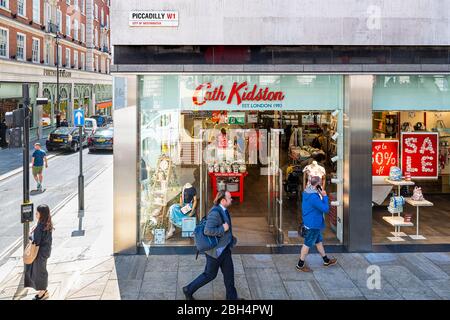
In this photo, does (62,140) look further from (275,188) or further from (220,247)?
(220,247)

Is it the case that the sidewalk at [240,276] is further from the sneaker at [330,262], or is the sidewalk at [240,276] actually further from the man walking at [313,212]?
the man walking at [313,212]

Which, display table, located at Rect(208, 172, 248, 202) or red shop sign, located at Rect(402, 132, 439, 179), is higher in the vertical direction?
red shop sign, located at Rect(402, 132, 439, 179)

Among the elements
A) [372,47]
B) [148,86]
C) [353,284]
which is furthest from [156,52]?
[353,284]

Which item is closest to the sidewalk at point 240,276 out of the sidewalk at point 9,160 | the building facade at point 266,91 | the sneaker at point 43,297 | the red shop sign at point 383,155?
the sneaker at point 43,297

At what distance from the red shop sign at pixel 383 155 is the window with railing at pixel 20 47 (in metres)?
30.4

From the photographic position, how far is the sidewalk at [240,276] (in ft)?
26.4

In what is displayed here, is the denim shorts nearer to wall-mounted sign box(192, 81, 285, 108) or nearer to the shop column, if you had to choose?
the shop column

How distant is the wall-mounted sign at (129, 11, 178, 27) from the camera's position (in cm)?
1002

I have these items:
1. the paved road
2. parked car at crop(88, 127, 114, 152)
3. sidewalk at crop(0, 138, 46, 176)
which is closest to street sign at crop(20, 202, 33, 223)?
the paved road

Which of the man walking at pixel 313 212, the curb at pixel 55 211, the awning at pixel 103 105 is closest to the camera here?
the man walking at pixel 313 212

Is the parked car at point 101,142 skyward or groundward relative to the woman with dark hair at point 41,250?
skyward

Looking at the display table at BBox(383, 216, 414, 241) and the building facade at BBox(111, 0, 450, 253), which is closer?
the building facade at BBox(111, 0, 450, 253)

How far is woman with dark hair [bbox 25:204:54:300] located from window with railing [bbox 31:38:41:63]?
3376cm
